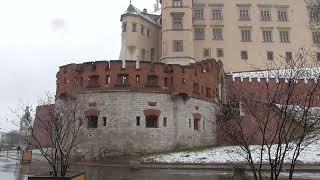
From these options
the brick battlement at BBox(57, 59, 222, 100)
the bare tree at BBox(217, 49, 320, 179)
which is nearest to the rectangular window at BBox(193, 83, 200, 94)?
the brick battlement at BBox(57, 59, 222, 100)

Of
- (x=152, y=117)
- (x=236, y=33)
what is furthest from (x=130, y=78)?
(x=236, y=33)

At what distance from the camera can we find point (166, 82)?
35062mm

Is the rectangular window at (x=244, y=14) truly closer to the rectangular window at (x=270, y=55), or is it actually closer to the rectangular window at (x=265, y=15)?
the rectangular window at (x=265, y=15)

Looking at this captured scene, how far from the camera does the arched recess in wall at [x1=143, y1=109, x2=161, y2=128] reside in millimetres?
33531

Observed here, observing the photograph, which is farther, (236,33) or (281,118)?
(236,33)

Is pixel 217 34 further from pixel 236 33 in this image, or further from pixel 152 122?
pixel 152 122

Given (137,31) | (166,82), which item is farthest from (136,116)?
(137,31)

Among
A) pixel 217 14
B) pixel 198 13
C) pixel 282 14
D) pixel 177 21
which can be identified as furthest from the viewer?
pixel 282 14

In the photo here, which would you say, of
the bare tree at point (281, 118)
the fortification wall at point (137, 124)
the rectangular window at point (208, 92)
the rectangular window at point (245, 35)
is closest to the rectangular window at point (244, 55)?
the rectangular window at point (245, 35)

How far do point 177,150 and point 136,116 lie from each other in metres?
4.60

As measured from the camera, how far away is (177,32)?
173 feet

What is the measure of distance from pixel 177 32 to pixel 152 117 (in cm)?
2171

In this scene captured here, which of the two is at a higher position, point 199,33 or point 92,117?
point 199,33

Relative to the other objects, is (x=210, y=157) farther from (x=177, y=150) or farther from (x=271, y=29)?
(x=271, y=29)
